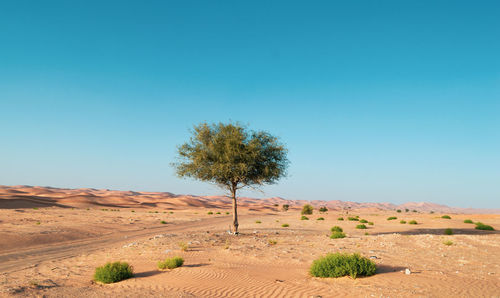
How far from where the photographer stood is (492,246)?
18.9 m

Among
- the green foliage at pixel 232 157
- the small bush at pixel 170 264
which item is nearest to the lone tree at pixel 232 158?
the green foliage at pixel 232 157

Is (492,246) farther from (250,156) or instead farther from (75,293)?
(75,293)

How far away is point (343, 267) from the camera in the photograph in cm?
1048

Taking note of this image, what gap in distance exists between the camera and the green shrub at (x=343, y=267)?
34.1 feet

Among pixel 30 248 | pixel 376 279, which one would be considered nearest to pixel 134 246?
pixel 30 248

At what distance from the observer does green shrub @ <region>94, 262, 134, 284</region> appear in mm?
10352

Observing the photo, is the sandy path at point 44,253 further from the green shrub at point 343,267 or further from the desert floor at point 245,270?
the green shrub at point 343,267

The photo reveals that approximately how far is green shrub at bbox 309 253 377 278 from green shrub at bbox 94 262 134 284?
6.53 metres

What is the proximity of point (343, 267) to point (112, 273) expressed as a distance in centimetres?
775

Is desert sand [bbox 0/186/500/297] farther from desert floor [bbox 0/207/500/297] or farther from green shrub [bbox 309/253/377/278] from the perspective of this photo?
green shrub [bbox 309/253/377/278]

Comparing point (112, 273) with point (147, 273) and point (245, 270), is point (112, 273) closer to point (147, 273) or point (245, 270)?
point (147, 273)

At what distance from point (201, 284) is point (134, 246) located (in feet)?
33.4

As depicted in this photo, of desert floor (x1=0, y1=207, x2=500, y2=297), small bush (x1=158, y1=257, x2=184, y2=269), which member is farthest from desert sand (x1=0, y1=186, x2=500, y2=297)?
small bush (x1=158, y1=257, x2=184, y2=269)

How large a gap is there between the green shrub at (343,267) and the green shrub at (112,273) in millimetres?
6527
